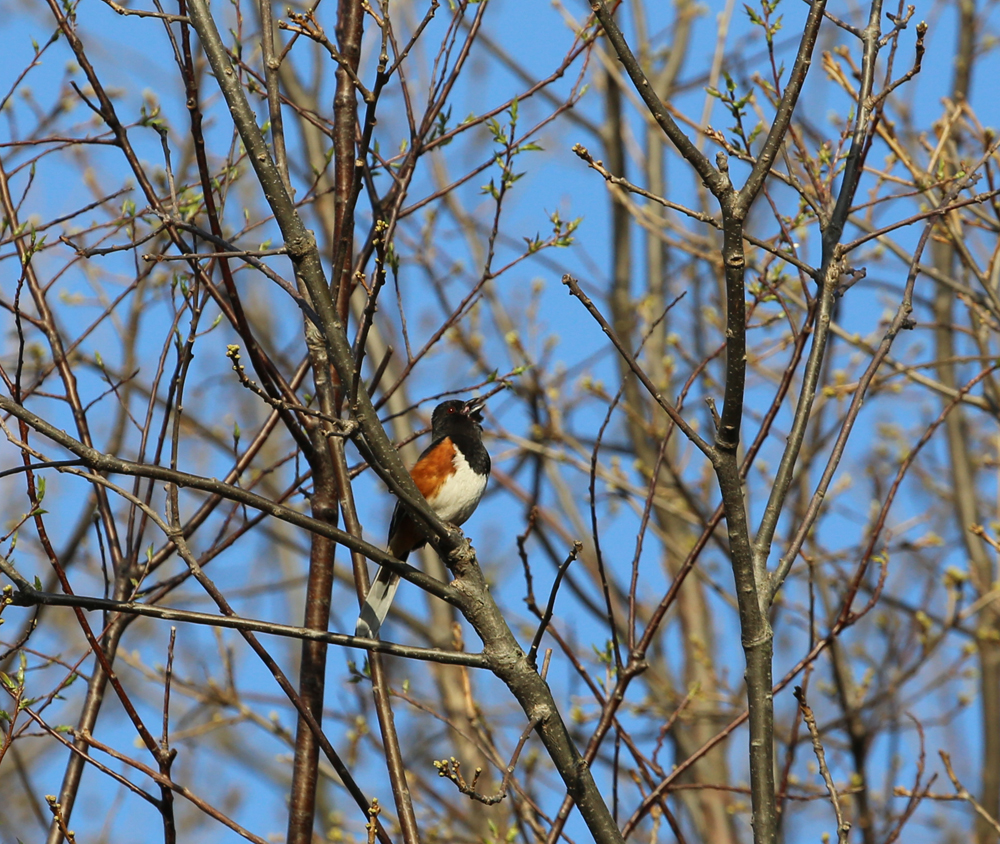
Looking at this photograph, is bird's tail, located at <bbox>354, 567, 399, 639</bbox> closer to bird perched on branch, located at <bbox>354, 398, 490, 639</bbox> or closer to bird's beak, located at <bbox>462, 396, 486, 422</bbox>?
bird perched on branch, located at <bbox>354, 398, 490, 639</bbox>

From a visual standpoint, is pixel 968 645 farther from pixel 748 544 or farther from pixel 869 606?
pixel 748 544

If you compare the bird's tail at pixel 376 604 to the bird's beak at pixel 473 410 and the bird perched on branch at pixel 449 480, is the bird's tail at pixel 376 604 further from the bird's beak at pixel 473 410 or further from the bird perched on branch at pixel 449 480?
the bird's beak at pixel 473 410

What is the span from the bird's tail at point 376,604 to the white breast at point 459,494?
72cm

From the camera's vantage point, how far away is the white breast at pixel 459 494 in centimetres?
421

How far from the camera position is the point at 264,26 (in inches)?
124

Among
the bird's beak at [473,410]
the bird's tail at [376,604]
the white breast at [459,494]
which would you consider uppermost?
the bird's beak at [473,410]

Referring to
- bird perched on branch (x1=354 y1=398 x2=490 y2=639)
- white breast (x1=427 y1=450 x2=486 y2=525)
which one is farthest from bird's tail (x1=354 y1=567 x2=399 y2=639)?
white breast (x1=427 y1=450 x2=486 y2=525)

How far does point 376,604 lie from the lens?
342 centimetres

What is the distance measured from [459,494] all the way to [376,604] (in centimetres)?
88

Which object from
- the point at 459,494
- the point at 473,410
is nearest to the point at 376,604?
the point at 459,494

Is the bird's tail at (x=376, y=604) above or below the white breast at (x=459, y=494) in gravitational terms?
below

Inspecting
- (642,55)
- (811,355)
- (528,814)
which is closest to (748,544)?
(811,355)

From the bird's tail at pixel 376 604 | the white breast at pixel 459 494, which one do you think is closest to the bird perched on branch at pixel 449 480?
the white breast at pixel 459 494

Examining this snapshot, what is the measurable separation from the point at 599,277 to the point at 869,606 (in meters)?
4.42
